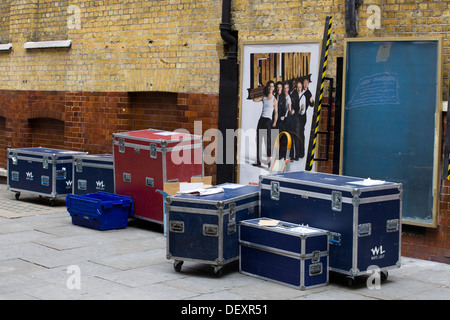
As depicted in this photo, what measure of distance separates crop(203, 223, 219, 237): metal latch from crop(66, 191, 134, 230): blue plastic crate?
3.32 metres

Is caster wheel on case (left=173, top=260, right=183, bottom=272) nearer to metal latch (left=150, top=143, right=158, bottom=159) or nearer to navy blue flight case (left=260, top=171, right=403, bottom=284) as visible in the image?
navy blue flight case (left=260, top=171, right=403, bottom=284)

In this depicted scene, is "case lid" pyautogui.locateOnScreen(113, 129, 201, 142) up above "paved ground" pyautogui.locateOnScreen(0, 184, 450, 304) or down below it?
above

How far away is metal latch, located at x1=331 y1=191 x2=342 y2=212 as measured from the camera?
25.9ft

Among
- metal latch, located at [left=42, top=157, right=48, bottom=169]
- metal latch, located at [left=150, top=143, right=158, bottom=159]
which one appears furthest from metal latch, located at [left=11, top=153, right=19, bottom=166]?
metal latch, located at [left=150, top=143, right=158, bottom=159]

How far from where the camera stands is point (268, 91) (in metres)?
11.3

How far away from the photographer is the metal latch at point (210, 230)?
27.3 feet

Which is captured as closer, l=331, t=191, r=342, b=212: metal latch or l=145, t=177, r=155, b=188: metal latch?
l=331, t=191, r=342, b=212: metal latch

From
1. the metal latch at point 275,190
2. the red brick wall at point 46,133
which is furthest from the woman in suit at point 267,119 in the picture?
the red brick wall at point 46,133

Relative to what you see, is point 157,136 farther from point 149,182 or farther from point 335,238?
point 335,238

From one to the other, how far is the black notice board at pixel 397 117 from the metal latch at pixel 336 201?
2.22 meters

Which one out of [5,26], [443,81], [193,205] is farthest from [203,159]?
[5,26]

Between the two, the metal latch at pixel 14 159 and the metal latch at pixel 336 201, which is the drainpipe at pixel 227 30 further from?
the metal latch at pixel 14 159

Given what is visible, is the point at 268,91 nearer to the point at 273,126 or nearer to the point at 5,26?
the point at 273,126

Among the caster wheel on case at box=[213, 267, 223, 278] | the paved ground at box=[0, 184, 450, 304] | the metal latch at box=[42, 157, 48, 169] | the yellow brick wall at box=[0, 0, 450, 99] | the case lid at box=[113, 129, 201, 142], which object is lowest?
the paved ground at box=[0, 184, 450, 304]
